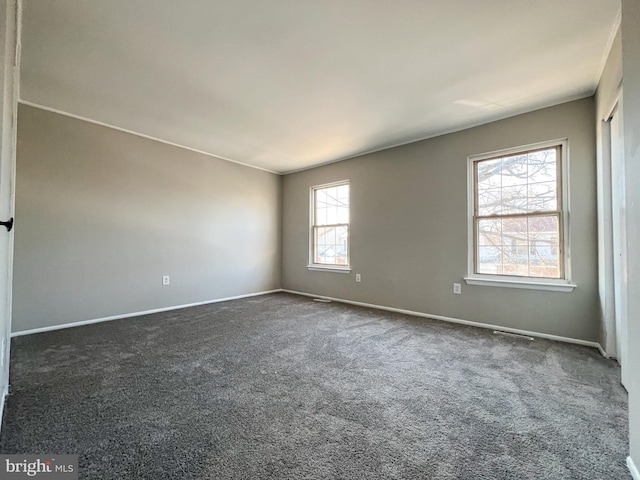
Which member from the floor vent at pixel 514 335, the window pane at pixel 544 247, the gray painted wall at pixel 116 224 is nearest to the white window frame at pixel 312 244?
the gray painted wall at pixel 116 224

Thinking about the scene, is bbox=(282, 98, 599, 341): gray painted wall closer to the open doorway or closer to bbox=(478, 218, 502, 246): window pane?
bbox=(478, 218, 502, 246): window pane

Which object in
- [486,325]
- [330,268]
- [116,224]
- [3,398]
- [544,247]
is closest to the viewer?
[3,398]

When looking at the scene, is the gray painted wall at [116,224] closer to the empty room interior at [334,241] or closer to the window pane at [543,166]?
the empty room interior at [334,241]

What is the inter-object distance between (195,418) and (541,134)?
410 cm

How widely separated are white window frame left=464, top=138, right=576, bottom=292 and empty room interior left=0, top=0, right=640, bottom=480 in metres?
0.03

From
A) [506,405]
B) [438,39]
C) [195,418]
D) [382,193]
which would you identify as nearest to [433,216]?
[382,193]

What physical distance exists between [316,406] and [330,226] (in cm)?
367

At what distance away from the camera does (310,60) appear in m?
2.25

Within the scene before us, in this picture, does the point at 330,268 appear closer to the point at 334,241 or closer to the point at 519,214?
the point at 334,241

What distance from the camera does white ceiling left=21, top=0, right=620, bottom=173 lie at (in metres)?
1.80

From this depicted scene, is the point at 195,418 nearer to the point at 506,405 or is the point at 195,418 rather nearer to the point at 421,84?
the point at 506,405

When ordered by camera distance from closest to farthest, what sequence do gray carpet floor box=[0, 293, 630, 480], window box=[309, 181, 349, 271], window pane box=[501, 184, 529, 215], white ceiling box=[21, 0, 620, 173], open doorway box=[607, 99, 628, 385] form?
gray carpet floor box=[0, 293, 630, 480] < white ceiling box=[21, 0, 620, 173] < open doorway box=[607, 99, 628, 385] < window pane box=[501, 184, 529, 215] < window box=[309, 181, 349, 271]

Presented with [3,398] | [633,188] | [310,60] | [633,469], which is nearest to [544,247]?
[633,188]

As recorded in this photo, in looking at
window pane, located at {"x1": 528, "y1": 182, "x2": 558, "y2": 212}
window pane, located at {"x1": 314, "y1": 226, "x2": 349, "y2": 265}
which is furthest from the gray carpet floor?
window pane, located at {"x1": 314, "y1": 226, "x2": 349, "y2": 265}
